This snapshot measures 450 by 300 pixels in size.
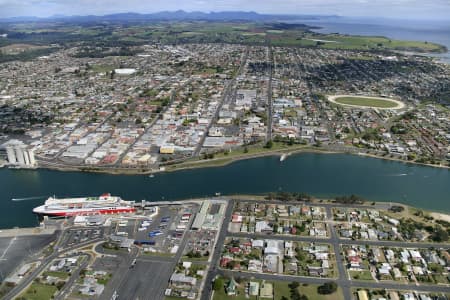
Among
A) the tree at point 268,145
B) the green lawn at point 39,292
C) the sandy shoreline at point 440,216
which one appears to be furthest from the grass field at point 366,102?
the green lawn at point 39,292

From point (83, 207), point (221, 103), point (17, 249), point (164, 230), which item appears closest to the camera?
point (17, 249)

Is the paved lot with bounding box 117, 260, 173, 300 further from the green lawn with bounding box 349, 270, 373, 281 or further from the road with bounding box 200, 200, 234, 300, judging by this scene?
the green lawn with bounding box 349, 270, 373, 281

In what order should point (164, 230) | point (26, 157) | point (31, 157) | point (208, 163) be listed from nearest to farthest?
1. point (164, 230)
2. point (26, 157)
3. point (31, 157)
4. point (208, 163)

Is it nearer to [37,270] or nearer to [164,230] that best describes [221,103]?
[164,230]

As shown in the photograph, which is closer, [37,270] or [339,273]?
[339,273]

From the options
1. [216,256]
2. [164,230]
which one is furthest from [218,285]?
[164,230]

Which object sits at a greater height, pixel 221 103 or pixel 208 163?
pixel 221 103

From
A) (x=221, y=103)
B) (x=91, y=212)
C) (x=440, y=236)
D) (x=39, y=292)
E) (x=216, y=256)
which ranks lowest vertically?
Answer: (x=39, y=292)

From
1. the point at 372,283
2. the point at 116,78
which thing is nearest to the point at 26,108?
the point at 116,78

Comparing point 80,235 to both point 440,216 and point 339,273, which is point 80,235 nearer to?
point 339,273

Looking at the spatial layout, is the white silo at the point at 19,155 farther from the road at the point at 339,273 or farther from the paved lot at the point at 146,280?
the road at the point at 339,273
